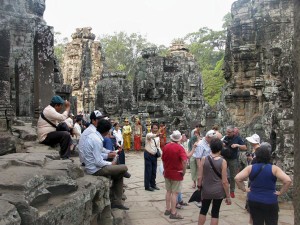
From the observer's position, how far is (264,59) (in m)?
13.5

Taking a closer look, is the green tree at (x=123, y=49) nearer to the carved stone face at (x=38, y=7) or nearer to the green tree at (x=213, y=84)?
the green tree at (x=213, y=84)

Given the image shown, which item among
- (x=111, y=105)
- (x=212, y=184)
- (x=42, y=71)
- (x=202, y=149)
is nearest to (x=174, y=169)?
(x=202, y=149)

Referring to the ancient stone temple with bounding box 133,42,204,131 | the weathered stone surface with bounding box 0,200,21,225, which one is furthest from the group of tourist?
the ancient stone temple with bounding box 133,42,204,131

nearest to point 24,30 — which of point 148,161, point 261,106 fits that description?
point 148,161

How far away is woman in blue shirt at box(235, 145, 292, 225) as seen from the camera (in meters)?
4.41

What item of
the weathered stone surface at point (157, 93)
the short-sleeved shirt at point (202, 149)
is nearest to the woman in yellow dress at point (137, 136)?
the weathered stone surface at point (157, 93)

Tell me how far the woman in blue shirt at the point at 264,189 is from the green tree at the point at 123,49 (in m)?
43.9

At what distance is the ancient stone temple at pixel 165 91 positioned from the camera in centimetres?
2256

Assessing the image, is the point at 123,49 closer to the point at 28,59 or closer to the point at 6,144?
the point at 28,59

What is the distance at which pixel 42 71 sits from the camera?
11250 millimetres

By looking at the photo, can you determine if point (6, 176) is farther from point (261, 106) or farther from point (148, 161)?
point (261, 106)

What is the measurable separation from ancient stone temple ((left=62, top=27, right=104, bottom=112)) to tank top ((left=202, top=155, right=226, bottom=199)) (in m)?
29.8

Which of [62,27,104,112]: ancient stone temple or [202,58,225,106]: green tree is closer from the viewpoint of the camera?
[202,58,225,106]: green tree

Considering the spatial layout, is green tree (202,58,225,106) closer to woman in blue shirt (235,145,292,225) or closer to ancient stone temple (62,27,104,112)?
ancient stone temple (62,27,104,112)
